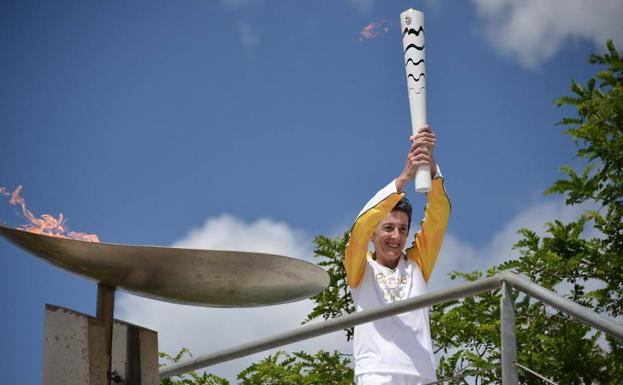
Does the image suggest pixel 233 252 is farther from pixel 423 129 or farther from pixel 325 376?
pixel 325 376

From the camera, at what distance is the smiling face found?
3.93m

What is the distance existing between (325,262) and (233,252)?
12.3ft

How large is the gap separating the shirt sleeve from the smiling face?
0.12 m

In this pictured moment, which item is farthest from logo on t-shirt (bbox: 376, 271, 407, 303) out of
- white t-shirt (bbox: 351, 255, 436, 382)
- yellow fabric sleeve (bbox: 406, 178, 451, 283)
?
yellow fabric sleeve (bbox: 406, 178, 451, 283)

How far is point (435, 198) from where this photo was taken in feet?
12.7

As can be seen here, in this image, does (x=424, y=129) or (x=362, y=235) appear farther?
(x=362, y=235)

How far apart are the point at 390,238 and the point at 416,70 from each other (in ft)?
2.35

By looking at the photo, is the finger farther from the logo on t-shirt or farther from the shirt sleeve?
the logo on t-shirt

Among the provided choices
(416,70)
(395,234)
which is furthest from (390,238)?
(416,70)

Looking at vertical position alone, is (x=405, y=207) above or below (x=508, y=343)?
above

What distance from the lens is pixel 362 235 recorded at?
3.80 meters

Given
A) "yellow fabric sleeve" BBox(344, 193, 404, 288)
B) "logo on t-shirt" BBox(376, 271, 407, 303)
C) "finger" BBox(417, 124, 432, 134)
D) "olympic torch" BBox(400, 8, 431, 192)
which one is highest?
"olympic torch" BBox(400, 8, 431, 192)

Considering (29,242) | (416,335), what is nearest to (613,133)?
(416,335)

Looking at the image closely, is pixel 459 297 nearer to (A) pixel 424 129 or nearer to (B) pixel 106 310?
(A) pixel 424 129
